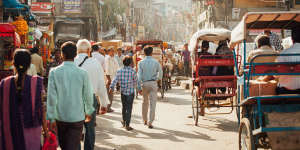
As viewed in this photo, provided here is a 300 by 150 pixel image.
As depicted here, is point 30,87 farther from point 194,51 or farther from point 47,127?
point 194,51

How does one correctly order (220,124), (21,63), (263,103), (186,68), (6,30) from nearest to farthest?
(21,63) < (263,103) < (6,30) < (220,124) < (186,68)

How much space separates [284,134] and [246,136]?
0.78 m

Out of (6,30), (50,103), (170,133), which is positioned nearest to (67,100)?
(50,103)

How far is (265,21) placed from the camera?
6.71 m

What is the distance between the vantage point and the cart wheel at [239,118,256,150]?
17.0ft

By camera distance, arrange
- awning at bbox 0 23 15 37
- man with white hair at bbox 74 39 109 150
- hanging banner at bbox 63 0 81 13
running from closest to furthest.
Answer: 1. man with white hair at bbox 74 39 109 150
2. awning at bbox 0 23 15 37
3. hanging banner at bbox 63 0 81 13

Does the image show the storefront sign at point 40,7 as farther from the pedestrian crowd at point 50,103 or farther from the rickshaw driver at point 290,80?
the rickshaw driver at point 290,80

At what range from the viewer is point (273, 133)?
16.4 ft

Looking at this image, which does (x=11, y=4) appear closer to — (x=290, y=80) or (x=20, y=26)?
(x=20, y=26)

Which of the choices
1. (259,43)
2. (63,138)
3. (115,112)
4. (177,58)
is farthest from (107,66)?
(177,58)

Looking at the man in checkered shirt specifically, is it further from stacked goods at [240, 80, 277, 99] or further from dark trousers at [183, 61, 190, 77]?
dark trousers at [183, 61, 190, 77]

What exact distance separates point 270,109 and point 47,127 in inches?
121

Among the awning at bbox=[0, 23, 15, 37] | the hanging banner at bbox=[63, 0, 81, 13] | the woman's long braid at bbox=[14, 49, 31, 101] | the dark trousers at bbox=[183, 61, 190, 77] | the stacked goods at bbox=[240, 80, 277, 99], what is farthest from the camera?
the hanging banner at bbox=[63, 0, 81, 13]

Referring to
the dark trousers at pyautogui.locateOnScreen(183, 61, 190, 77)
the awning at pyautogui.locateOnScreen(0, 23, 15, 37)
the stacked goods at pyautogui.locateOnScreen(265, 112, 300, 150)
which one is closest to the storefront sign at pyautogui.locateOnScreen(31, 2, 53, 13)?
the dark trousers at pyautogui.locateOnScreen(183, 61, 190, 77)
